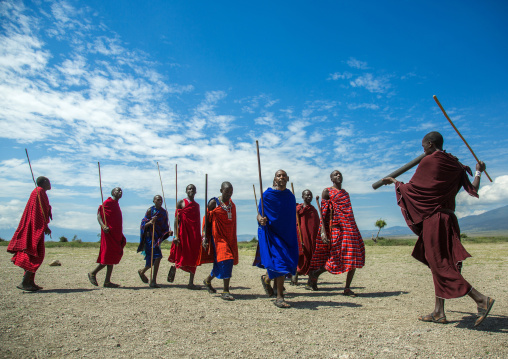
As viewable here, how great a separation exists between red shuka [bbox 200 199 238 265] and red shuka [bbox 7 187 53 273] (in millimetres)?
3781

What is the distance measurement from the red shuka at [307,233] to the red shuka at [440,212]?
13.2 ft

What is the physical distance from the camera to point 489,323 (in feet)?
17.3

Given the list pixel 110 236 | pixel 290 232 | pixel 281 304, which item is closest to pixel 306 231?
pixel 290 232

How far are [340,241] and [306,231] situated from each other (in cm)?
180

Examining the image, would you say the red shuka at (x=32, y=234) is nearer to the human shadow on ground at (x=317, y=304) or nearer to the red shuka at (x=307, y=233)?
the human shadow on ground at (x=317, y=304)

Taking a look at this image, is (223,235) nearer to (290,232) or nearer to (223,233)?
(223,233)

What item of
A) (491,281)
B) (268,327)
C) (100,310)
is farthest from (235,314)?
(491,281)

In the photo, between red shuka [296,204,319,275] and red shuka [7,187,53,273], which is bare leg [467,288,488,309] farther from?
red shuka [7,187,53,273]

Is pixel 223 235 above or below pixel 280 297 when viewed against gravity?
above

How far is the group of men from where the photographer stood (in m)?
5.32

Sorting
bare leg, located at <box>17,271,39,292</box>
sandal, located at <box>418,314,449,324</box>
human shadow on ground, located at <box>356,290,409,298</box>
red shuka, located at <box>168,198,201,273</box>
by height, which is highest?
red shuka, located at <box>168,198,201,273</box>

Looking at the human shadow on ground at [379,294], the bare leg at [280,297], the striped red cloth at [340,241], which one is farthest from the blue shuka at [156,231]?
the human shadow on ground at [379,294]

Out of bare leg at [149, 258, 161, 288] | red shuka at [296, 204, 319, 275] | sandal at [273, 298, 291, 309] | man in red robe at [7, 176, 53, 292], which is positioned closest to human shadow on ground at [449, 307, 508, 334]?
sandal at [273, 298, 291, 309]

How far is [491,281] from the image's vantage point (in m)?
9.35
